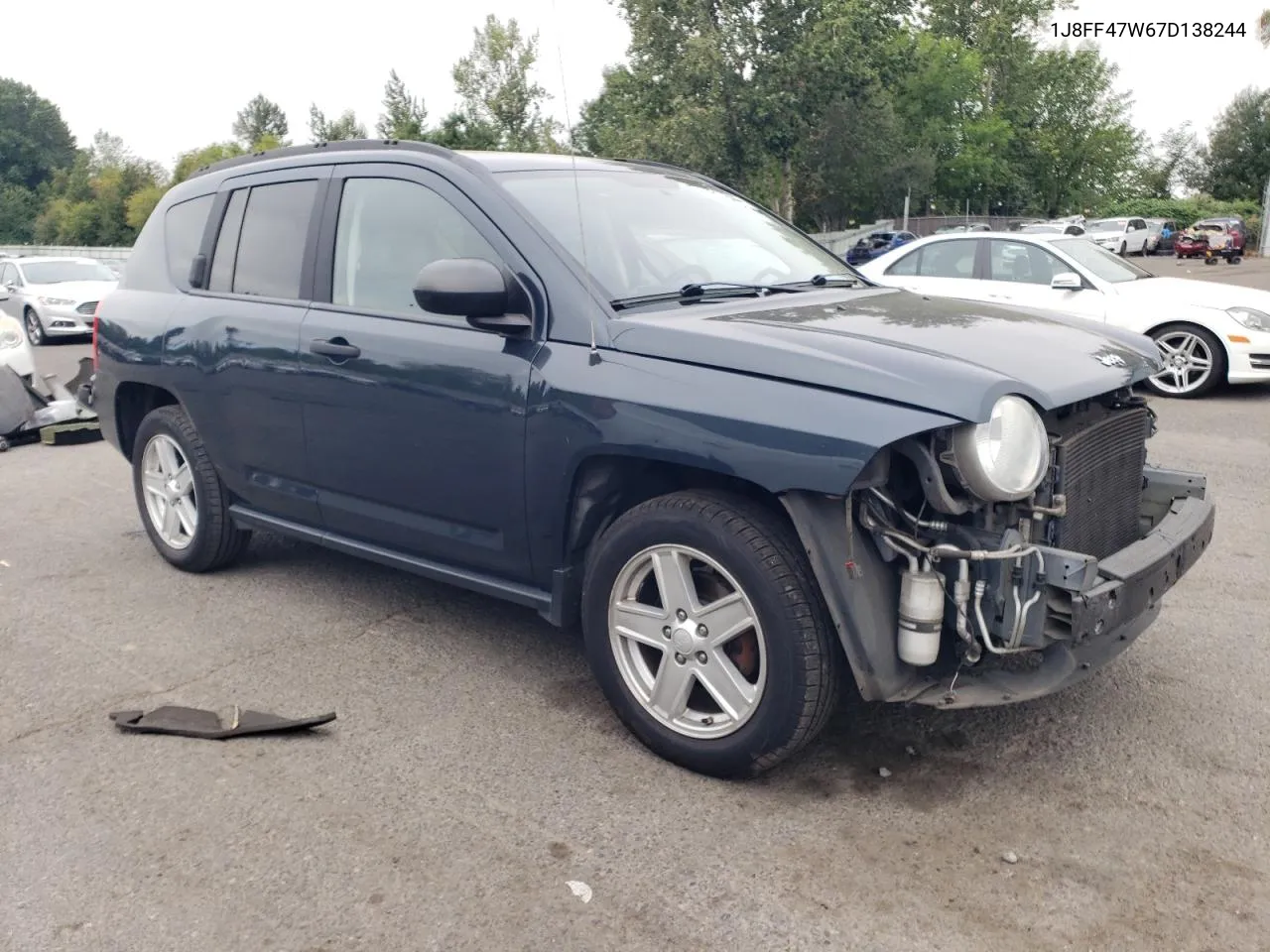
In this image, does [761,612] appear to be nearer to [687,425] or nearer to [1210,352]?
[687,425]

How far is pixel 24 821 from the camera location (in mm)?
3188

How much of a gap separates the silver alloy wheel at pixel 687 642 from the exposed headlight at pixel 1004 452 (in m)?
0.69

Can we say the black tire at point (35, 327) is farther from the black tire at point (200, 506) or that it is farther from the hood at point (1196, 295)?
the hood at point (1196, 295)

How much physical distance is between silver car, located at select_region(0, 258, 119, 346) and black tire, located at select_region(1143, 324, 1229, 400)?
50.8 feet

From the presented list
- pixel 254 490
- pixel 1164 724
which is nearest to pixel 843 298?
pixel 1164 724

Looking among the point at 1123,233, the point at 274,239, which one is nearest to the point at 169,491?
the point at 274,239

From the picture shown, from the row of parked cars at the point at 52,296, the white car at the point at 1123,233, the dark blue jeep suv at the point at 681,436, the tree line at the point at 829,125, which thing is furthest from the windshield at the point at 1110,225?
the dark blue jeep suv at the point at 681,436

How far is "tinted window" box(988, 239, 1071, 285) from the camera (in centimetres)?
1060

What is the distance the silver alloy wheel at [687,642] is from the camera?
3221mm

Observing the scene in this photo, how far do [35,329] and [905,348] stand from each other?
727 inches

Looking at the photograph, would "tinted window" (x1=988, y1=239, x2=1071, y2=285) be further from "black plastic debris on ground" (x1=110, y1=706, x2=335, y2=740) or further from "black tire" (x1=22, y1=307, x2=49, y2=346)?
"black tire" (x1=22, y1=307, x2=49, y2=346)

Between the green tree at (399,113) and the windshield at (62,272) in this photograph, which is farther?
the green tree at (399,113)

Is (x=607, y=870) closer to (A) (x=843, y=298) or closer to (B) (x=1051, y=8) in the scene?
(A) (x=843, y=298)

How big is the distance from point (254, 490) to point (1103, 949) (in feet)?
11.9
